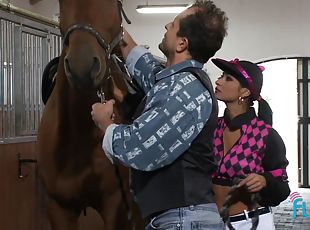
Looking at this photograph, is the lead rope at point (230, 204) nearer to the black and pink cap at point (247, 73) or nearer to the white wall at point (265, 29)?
the black and pink cap at point (247, 73)

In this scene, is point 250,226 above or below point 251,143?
below

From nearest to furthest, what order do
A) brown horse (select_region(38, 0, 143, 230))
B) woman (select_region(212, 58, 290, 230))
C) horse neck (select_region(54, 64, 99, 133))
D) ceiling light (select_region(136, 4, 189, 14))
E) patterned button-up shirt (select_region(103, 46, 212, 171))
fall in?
1. patterned button-up shirt (select_region(103, 46, 212, 171))
2. brown horse (select_region(38, 0, 143, 230))
3. horse neck (select_region(54, 64, 99, 133))
4. woman (select_region(212, 58, 290, 230))
5. ceiling light (select_region(136, 4, 189, 14))

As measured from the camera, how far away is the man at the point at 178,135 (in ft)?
4.25

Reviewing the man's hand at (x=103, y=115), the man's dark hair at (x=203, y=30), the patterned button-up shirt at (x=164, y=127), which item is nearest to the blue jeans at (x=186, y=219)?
the patterned button-up shirt at (x=164, y=127)

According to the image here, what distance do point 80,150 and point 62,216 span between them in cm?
28

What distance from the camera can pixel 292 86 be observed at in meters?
10.4

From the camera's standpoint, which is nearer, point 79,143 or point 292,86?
point 79,143

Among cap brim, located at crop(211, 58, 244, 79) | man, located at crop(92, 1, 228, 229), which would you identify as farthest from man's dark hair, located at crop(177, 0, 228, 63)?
cap brim, located at crop(211, 58, 244, 79)

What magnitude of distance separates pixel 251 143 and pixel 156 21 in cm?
729

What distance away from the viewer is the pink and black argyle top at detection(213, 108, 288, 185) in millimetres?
2105

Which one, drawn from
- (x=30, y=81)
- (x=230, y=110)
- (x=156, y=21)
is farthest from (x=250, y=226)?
(x=156, y=21)

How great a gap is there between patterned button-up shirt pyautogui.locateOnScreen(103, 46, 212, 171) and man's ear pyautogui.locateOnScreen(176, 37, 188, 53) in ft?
0.30

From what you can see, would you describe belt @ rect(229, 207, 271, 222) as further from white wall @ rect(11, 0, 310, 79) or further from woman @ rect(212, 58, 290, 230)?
white wall @ rect(11, 0, 310, 79)

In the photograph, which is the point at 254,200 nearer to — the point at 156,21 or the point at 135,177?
the point at 135,177
